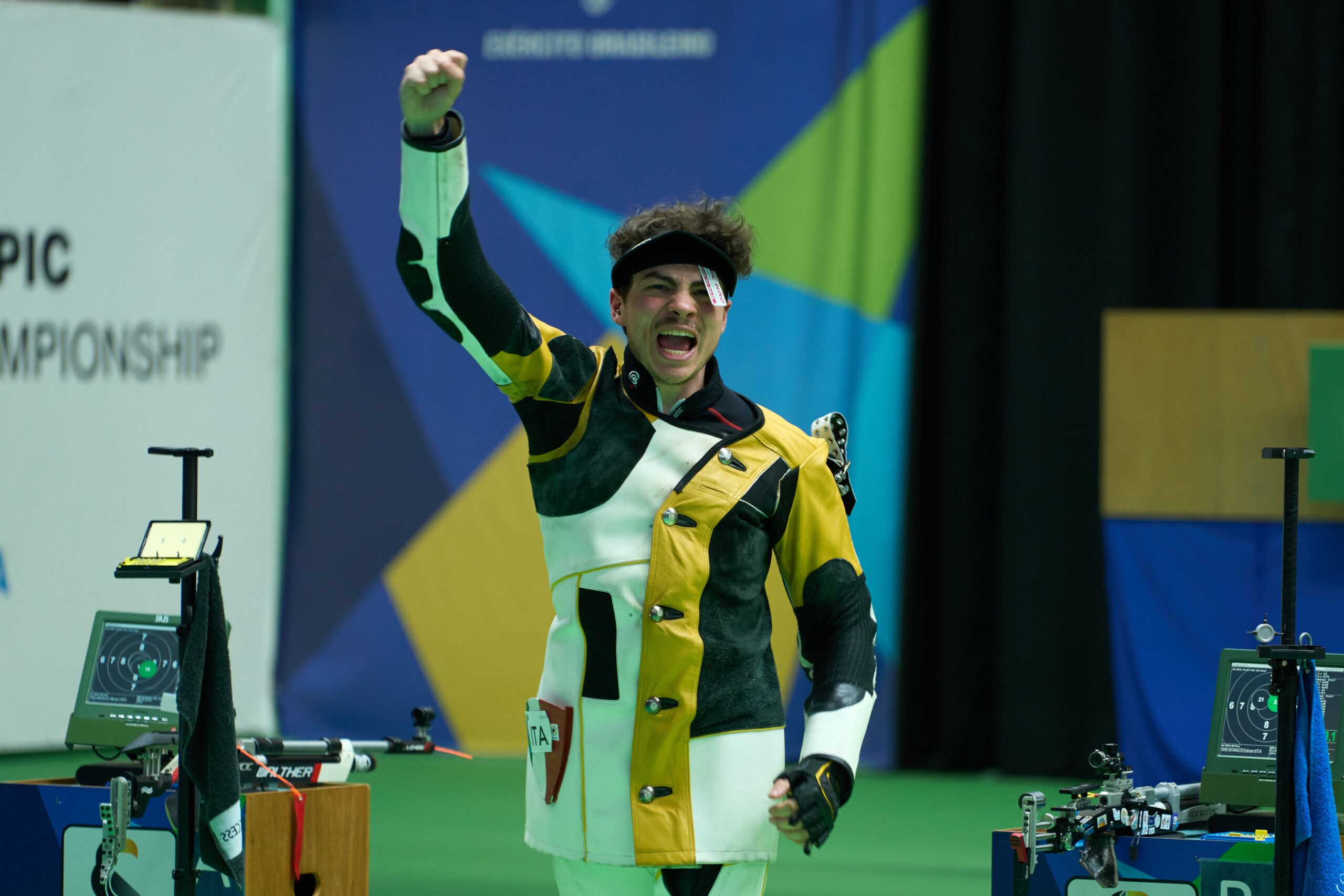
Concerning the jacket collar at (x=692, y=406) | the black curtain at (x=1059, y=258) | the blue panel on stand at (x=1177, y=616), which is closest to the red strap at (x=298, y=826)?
the jacket collar at (x=692, y=406)

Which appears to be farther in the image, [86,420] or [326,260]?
[326,260]

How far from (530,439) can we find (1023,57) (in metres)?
3.86

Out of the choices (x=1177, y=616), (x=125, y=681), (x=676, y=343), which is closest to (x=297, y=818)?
(x=125, y=681)

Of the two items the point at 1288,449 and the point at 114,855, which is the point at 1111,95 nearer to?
the point at 1288,449

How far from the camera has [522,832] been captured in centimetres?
468

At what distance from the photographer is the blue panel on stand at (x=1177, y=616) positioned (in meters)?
4.82

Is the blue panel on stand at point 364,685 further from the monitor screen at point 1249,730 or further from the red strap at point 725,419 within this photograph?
the red strap at point 725,419

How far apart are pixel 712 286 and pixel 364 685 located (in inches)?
166

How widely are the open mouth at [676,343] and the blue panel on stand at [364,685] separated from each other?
4112mm

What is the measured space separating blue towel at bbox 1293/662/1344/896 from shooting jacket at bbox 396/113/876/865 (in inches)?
31.1

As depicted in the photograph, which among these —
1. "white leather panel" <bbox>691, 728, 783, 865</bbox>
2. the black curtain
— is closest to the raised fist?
"white leather panel" <bbox>691, 728, 783, 865</bbox>

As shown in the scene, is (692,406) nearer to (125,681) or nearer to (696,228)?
(696,228)

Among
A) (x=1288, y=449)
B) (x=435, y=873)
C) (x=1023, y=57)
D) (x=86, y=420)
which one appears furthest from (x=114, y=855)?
(x=1023, y=57)

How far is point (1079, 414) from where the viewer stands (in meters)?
5.52
